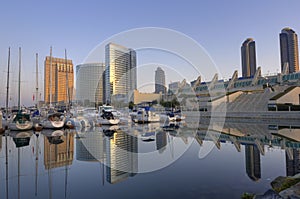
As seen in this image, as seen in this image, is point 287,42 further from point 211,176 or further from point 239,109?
point 211,176

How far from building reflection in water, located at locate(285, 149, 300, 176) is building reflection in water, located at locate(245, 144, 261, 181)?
930 mm

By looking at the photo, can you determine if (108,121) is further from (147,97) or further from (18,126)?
(147,97)

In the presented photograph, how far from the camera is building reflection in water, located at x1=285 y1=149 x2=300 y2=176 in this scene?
7.39 metres

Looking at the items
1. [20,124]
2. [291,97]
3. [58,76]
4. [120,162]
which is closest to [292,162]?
[120,162]

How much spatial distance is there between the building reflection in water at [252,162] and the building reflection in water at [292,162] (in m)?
0.93

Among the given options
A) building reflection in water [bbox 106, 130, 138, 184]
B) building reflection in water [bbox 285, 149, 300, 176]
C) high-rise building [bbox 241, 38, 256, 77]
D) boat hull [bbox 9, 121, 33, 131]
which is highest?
high-rise building [bbox 241, 38, 256, 77]

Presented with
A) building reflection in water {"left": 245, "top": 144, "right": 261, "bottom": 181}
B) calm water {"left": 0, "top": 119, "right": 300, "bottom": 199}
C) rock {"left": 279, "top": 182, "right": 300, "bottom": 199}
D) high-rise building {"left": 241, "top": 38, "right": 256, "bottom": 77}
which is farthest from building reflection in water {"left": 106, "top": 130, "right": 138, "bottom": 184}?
high-rise building {"left": 241, "top": 38, "right": 256, "bottom": 77}

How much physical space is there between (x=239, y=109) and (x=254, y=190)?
3297 centimetres

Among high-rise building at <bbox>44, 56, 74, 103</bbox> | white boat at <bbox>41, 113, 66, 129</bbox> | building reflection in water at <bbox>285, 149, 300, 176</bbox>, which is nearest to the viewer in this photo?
building reflection in water at <bbox>285, 149, 300, 176</bbox>

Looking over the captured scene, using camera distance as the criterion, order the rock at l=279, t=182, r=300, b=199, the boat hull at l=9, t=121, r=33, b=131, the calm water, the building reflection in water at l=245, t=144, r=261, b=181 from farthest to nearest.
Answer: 1. the boat hull at l=9, t=121, r=33, b=131
2. the building reflection in water at l=245, t=144, r=261, b=181
3. the calm water
4. the rock at l=279, t=182, r=300, b=199

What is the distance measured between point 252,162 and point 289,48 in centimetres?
12082

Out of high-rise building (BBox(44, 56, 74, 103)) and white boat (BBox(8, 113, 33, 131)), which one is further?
high-rise building (BBox(44, 56, 74, 103))

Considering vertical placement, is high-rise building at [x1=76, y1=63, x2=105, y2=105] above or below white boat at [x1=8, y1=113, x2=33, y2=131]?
above

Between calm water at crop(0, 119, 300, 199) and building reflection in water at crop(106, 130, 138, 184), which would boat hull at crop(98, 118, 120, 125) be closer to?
building reflection in water at crop(106, 130, 138, 184)
